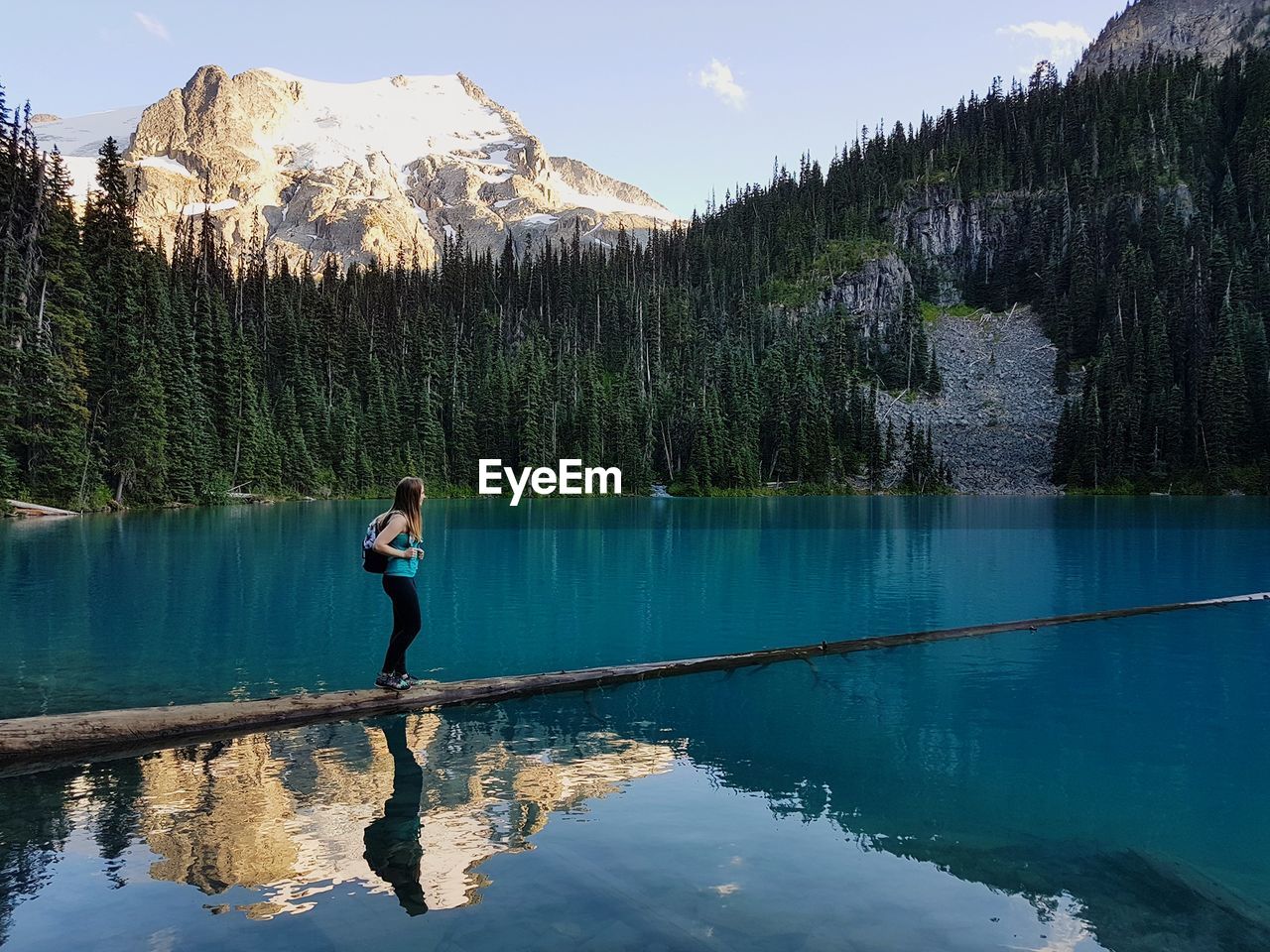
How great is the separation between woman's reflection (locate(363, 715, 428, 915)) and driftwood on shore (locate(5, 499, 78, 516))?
5266 centimetres

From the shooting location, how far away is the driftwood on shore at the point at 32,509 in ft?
165

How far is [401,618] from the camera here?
11562 millimetres

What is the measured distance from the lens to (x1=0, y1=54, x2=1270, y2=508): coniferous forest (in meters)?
62.9

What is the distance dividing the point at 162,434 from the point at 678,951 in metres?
69.6

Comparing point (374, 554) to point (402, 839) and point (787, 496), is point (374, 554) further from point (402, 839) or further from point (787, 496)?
point (787, 496)

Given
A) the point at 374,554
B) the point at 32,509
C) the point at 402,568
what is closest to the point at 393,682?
the point at 402,568

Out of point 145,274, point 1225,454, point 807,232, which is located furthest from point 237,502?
point 807,232

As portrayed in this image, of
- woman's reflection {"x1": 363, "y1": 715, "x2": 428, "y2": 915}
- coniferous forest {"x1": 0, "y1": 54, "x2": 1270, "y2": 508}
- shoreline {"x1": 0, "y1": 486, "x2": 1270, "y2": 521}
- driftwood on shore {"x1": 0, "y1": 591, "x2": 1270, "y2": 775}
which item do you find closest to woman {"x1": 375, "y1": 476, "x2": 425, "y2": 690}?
driftwood on shore {"x1": 0, "y1": 591, "x2": 1270, "y2": 775}

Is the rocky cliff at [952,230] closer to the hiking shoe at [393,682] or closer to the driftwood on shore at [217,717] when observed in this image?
the driftwood on shore at [217,717]

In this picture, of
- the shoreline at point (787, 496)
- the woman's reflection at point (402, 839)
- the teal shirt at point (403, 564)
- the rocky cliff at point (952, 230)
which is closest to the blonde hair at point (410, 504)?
the teal shirt at point (403, 564)

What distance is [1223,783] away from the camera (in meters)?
10.5

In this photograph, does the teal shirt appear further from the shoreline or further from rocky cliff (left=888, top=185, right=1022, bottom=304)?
rocky cliff (left=888, top=185, right=1022, bottom=304)

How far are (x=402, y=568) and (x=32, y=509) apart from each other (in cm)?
5228

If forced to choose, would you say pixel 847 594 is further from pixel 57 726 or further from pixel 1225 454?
pixel 1225 454
